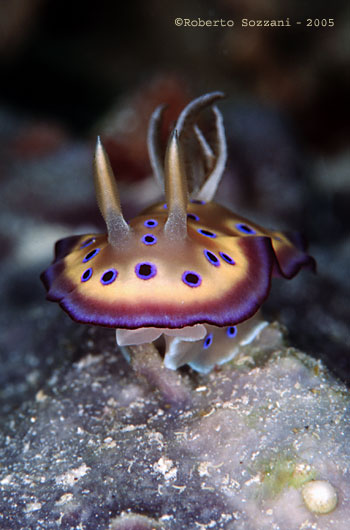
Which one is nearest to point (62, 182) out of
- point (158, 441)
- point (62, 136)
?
point (62, 136)

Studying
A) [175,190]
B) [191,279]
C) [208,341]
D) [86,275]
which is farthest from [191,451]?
[175,190]

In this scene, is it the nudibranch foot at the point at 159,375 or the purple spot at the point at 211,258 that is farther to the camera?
the nudibranch foot at the point at 159,375

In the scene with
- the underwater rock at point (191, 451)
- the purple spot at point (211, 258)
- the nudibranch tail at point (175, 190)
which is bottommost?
the underwater rock at point (191, 451)

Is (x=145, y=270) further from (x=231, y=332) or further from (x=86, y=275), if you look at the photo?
(x=231, y=332)

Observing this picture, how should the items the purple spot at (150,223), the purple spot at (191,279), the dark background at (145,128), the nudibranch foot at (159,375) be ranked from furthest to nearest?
the dark background at (145,128), the nudibranch foot at (159,375), the purple spot at (150,223), the purple spot at (191,279)

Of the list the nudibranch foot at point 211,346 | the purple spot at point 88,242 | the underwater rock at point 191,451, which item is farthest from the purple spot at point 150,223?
the underwater rock at point 191,451

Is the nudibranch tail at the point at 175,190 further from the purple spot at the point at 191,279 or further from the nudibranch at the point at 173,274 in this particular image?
the purple spot at the point at 191,279
